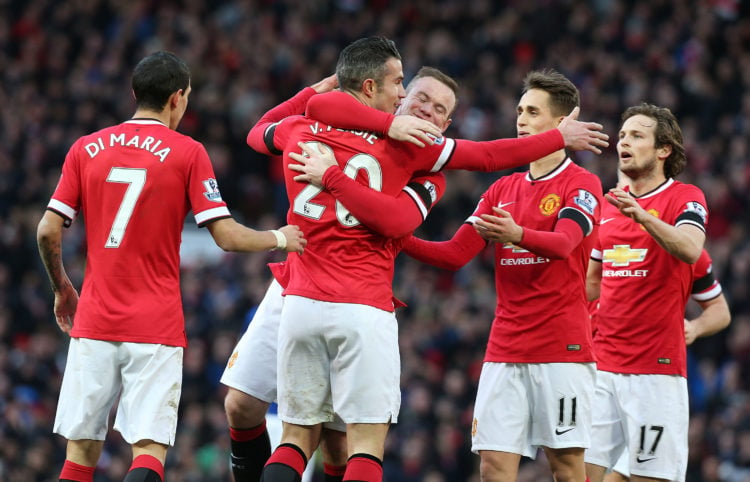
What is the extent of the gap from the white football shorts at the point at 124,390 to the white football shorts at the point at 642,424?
2744mm

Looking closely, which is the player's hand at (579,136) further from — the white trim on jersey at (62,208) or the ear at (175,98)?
the white trim on jersey at (62,208)

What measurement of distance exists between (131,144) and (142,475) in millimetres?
1648

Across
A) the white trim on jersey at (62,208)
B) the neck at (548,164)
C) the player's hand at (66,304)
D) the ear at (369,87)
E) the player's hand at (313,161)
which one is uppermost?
the ear at (369,87)

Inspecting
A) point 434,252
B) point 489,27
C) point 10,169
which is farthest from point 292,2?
point 434,252

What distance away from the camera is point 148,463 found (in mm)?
5301

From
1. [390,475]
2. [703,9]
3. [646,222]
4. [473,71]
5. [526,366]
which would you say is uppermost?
[703,9]

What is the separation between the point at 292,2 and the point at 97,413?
48.7ft

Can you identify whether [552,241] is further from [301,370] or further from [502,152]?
[301,370]

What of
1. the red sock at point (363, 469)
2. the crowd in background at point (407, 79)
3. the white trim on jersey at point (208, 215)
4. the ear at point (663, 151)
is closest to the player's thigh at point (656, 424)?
the ear at point (663, 151)

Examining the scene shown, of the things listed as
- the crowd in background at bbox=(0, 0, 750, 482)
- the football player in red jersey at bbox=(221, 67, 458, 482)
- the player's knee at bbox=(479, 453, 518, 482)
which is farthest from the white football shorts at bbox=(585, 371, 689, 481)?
the crowd in background at bbox=(0, 0, 750, 482)

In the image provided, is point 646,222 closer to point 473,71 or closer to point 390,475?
point 390,475

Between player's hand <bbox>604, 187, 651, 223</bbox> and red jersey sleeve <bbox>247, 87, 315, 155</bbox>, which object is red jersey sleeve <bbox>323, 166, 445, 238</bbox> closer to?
red jersey sleeve <bbox>247, 87, 315, 155</bbox>

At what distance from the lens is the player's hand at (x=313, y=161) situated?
5406mm

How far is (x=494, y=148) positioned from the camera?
5637 millimetres
